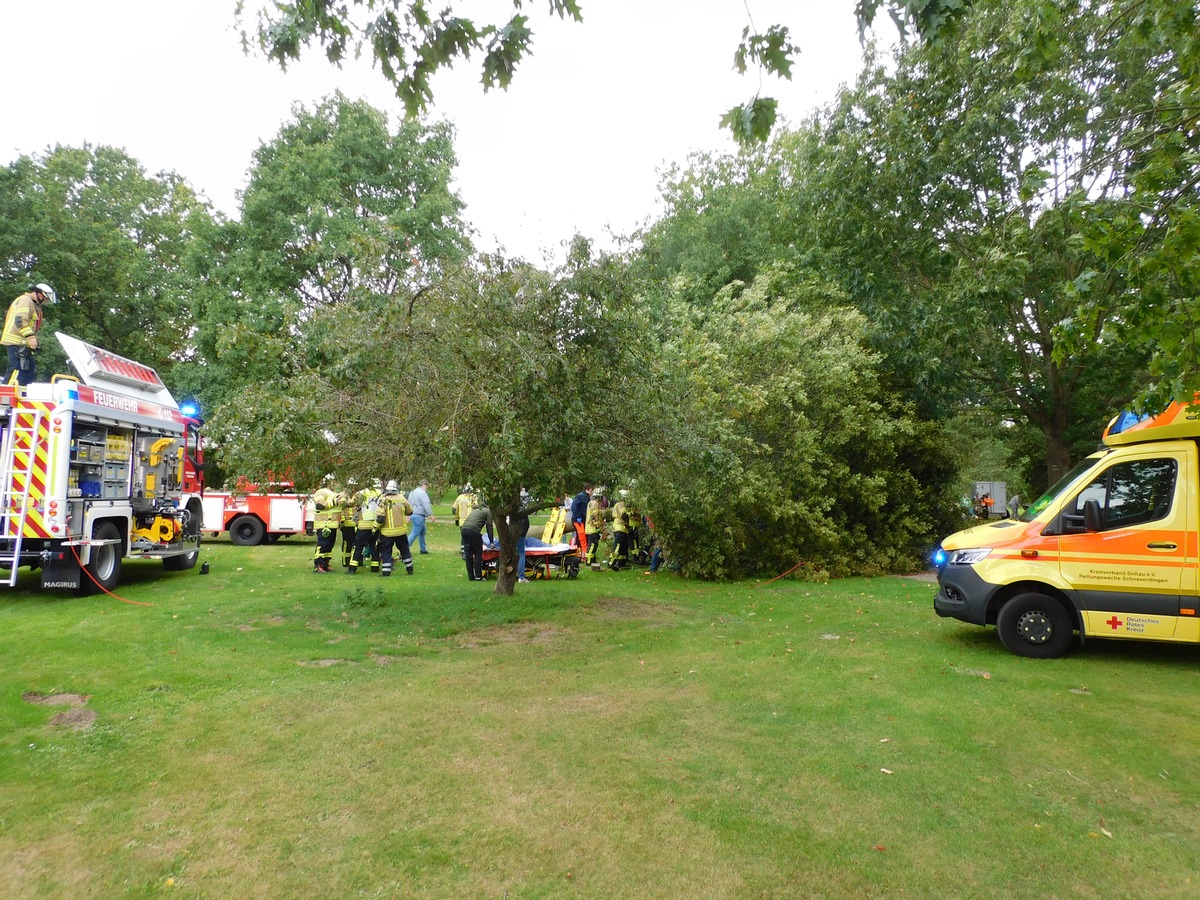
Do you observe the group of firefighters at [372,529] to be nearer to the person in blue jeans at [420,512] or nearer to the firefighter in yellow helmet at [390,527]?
the firefighter in yellow helmet at [390,527]

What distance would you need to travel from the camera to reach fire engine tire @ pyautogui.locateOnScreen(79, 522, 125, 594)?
11.2m

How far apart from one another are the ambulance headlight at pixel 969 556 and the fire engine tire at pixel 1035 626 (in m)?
0.53

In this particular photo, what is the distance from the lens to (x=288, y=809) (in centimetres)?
431

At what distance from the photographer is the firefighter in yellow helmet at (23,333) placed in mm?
10703

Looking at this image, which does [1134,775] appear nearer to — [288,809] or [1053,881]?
[1053,881]

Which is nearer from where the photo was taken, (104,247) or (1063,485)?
(1063,485)

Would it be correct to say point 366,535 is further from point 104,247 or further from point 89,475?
point 104,247

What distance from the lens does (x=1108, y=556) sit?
309 inches

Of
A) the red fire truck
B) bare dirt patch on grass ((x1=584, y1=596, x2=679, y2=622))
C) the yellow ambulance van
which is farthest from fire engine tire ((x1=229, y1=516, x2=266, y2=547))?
the yellow ambulance van

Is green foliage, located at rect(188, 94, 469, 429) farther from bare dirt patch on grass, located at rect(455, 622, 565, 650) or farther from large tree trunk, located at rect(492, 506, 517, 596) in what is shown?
bare dirt patch on grass, located at rect(455, 622, 565, 650)

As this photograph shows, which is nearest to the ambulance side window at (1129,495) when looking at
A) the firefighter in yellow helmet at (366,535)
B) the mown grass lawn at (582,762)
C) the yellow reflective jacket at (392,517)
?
the mown grass lawn at (582,762)

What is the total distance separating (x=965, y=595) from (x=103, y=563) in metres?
11.9

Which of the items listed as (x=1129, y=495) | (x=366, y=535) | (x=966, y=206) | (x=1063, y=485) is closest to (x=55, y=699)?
(x=366, y=535)

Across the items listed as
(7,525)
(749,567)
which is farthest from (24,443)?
(749,567)
